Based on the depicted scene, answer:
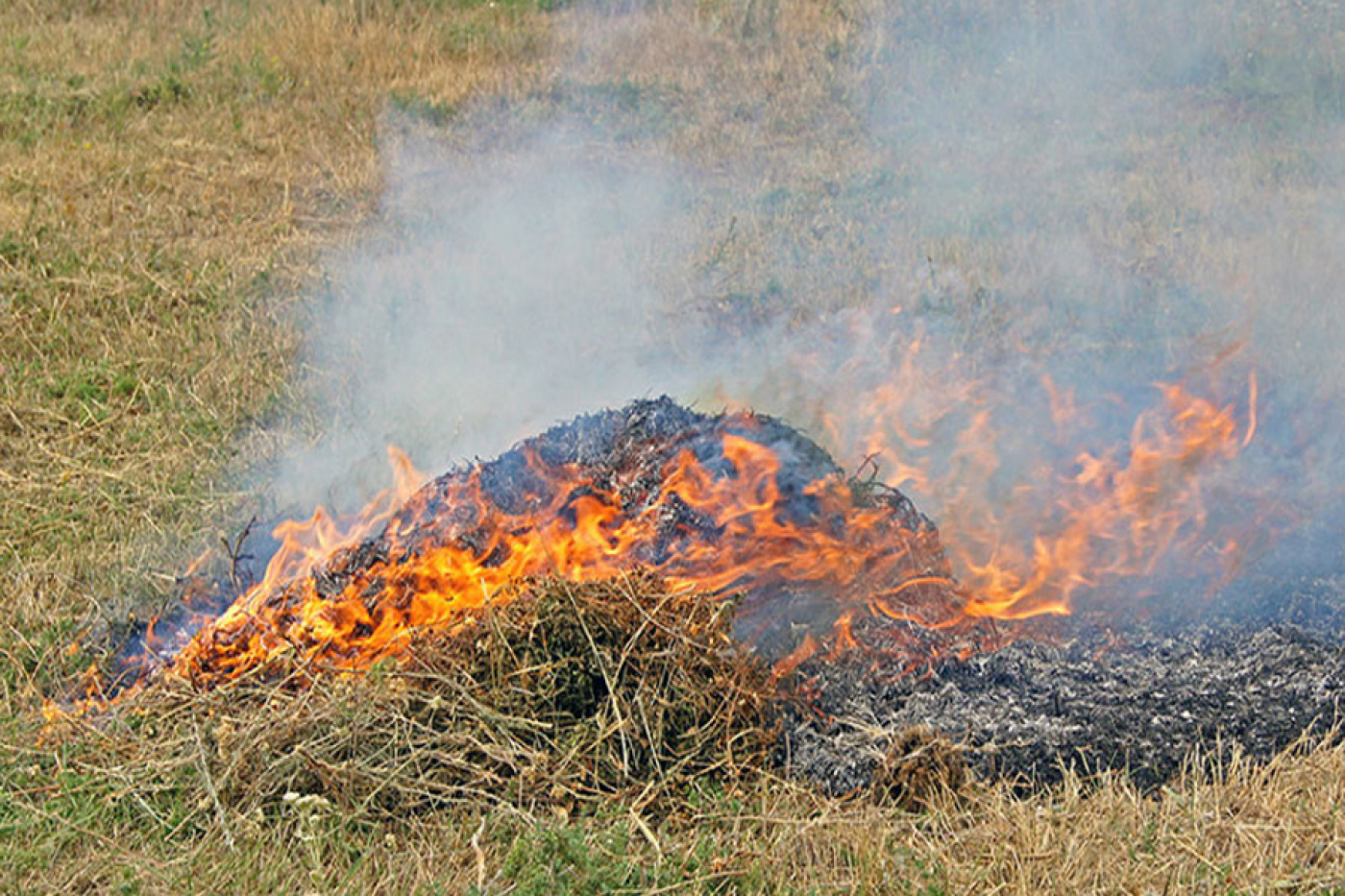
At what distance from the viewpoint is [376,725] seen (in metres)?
4.05

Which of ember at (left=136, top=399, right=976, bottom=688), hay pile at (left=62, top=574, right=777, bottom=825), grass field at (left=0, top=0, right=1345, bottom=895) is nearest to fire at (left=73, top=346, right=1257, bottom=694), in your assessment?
ember at (left=136, top=399, right=976, bottom=688)

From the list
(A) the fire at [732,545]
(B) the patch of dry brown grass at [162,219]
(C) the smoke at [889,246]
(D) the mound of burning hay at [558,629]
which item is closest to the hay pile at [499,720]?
(D) the mound of burning hay at [558,629]

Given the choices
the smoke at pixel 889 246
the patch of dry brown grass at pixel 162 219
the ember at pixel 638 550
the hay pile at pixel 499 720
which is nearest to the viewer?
the hay pile at pixel 499 720

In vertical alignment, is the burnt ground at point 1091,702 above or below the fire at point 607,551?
below

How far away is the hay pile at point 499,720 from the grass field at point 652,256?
7 cm

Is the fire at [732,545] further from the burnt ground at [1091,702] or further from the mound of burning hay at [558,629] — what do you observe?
the burnt ground at [1091,702]

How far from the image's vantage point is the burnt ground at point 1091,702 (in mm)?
4074

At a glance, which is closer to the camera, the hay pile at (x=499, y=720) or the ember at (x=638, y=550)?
the hay pile at (x=499, y=720)

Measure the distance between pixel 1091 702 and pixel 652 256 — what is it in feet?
15.5

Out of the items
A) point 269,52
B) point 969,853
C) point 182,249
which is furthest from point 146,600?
point 269,52

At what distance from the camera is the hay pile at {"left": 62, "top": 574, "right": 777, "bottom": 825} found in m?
3.92

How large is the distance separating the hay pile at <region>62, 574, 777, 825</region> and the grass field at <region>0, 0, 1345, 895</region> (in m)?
0.07

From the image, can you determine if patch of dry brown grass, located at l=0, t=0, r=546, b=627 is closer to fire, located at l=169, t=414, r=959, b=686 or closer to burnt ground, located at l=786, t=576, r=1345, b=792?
fire, located at l=169, t=414, r=959, b=686

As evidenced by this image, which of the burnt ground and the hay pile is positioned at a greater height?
the hay pile
